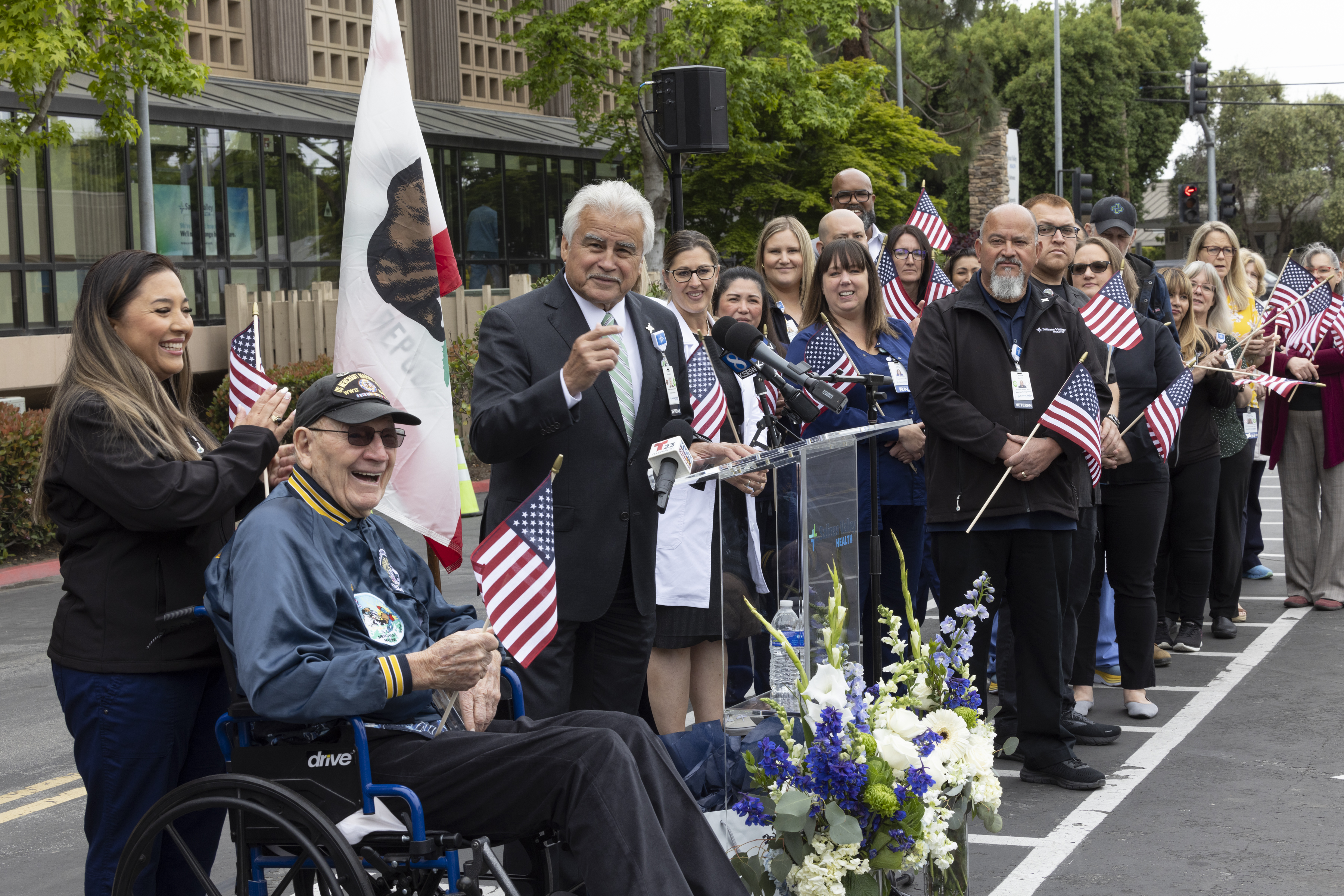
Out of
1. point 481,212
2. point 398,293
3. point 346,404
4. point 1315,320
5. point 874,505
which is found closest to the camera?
point 346,404

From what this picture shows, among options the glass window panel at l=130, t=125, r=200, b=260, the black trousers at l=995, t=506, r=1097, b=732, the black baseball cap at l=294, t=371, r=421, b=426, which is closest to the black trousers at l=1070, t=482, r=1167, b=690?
the black trousers at l=995, t=506, r=1097, b=732

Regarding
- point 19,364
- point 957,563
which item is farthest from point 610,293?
point 19,364

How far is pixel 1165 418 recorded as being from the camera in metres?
7.15

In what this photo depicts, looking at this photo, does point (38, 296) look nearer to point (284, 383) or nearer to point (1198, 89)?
point (284, 383)

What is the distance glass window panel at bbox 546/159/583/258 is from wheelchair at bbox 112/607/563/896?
26188 mm

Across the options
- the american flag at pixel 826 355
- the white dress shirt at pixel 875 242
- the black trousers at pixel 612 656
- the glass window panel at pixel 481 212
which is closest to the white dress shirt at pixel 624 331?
the black trousers at pixel 612 656

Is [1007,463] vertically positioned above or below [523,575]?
above

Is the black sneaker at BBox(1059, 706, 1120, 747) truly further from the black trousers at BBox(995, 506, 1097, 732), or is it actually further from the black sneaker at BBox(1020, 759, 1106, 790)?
the black sneaker at BBox(1020, 759, 1106, 790)

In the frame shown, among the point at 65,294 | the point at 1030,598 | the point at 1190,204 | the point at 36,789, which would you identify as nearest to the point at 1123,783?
the point at 1030,598

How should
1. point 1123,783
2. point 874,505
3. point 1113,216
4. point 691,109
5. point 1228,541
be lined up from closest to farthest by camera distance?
point 874,505, point 1123,783, point 1113,216, point 1228,541, point 691,109

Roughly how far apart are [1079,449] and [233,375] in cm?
355

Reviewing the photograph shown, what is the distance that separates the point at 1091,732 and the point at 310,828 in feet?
14.7

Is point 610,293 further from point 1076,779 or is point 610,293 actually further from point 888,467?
point 1076,779

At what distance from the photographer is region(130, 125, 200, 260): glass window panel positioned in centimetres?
2044
